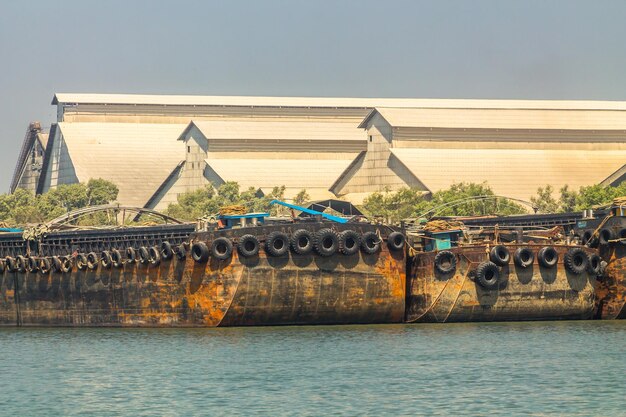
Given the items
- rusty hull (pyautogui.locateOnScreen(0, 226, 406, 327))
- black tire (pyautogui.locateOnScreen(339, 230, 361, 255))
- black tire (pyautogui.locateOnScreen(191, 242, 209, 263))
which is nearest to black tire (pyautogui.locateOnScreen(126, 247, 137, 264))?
rusty hull (pyautogui.locateOnScreen(0, 226, 406, 327))

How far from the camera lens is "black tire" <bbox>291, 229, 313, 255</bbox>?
64438 mm

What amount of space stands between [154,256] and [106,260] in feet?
13.3

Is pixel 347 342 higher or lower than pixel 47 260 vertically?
lower

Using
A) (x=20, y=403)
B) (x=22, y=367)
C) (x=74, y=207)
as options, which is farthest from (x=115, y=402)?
(x=74, y=207)

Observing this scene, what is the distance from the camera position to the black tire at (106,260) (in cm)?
7088

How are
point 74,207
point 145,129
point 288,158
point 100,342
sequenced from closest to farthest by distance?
point 100,342 < point 74,207 < point 288,158 < point 145,129

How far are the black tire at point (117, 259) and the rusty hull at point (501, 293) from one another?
44.8 feet

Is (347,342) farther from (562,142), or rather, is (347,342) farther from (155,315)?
(562,142)

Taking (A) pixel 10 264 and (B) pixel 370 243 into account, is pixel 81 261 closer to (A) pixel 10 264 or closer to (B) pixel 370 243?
(A) pixel 10 264

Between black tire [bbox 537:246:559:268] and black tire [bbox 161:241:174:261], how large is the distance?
16035mm

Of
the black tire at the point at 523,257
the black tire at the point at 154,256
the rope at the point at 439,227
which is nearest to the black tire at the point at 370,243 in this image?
the rope at the point at 439,227

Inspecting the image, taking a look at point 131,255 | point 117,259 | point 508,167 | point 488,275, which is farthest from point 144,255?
point 508,167

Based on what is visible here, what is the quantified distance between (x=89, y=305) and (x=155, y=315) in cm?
504

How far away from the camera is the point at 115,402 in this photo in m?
46.6
